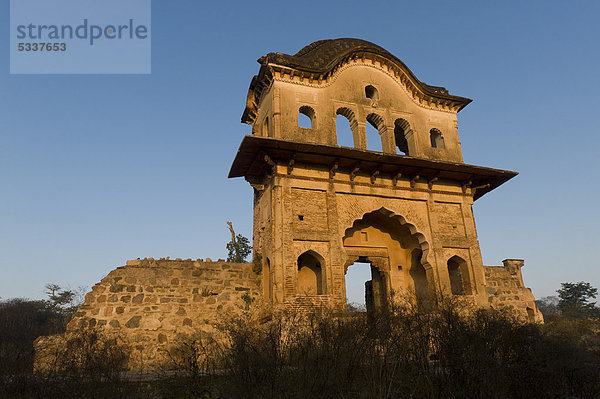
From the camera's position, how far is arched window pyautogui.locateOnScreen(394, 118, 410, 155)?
587 inches

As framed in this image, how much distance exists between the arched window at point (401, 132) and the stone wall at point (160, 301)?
7385mm

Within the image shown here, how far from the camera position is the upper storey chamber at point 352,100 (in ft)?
43.5

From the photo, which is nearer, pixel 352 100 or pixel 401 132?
pixel 352 100

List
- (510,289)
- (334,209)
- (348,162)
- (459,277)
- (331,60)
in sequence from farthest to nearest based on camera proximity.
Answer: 1. (510,289)
2. (459,277)
3. (331,60)
4. (348,162)
5. (334,209)

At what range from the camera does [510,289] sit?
14.8m

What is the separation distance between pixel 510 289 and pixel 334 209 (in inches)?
294

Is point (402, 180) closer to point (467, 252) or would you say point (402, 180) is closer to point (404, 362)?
point (467, 252)

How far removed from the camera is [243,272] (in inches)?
511

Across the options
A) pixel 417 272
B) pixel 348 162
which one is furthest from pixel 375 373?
pixel 417 272

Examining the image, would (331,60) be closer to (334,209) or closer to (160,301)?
(334,209)

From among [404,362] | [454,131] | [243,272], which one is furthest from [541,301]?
[404,362]

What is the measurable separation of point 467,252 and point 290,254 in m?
6.36

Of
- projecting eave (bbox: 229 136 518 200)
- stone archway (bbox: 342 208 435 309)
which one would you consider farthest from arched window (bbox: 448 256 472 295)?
projecting eave (bbox: 229 136 518 200)

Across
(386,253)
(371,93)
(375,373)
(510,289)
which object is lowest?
(375,373)
